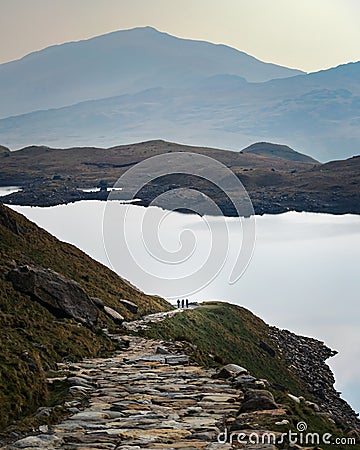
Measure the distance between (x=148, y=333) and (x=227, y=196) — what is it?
168 m

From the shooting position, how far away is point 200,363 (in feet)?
67.9

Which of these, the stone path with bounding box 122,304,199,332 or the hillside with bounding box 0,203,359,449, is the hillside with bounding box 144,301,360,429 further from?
the stone path with bounding box 122,304,199,332

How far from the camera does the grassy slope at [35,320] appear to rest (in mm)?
15352

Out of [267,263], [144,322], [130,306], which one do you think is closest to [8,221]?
[130,306]

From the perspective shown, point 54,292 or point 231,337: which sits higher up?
point 54,292

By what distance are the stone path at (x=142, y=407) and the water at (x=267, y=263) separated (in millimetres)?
22711

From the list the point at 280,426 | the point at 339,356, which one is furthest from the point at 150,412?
the point at 339,356

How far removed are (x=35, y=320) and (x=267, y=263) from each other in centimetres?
7479

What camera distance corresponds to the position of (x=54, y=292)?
24062 millimetres

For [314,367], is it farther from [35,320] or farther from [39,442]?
[39,442]

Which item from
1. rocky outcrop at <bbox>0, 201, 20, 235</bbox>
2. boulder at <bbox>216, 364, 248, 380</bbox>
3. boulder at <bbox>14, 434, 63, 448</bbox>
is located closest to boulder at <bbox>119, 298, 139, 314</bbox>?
rocky outcrop at <bbox>0, 201, 20, 235</bbox>

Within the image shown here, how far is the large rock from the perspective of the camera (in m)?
23.6

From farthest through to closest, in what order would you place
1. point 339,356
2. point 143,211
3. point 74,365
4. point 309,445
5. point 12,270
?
point 143,211 → point 339,356 → point 12,270 → point 74,365 → point 309,445

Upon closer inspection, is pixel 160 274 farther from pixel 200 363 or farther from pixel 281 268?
pixel 200 363
